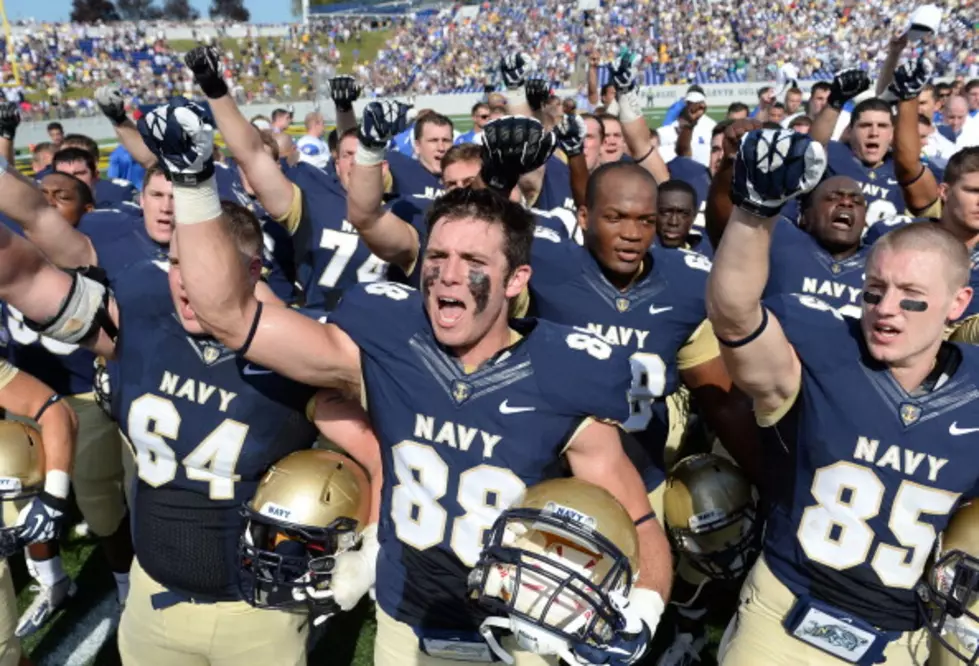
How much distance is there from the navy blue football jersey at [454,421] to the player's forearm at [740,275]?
13.1 inches

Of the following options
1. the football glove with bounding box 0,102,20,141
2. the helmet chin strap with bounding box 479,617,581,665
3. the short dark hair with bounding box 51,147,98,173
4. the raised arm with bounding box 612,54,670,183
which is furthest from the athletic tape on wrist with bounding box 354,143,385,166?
the short dark hair with bounding box 51,147,98,173

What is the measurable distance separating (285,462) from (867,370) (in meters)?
1.75

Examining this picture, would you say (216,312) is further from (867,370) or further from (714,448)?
(714,448)

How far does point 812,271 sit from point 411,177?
9.16 ft

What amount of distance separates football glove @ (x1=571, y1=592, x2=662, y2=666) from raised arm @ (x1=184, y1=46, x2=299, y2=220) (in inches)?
100

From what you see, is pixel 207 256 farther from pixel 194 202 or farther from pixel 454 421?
pixel 454 421

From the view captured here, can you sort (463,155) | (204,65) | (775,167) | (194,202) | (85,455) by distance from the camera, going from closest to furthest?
1. (775,167)
2. (194,202)
3. (204,65)
4. (85,455)
5. (463,155)

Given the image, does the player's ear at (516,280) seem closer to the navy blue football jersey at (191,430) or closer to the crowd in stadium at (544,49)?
the navy blue football jersey at (191,430)

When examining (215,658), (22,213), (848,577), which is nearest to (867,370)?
(848,577)

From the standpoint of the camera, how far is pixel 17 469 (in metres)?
2.69

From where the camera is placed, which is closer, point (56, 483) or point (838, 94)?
point (56, 483)

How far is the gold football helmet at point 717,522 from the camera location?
2906 mm

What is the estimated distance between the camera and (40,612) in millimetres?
3859

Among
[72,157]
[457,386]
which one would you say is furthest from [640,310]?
[72,157]
